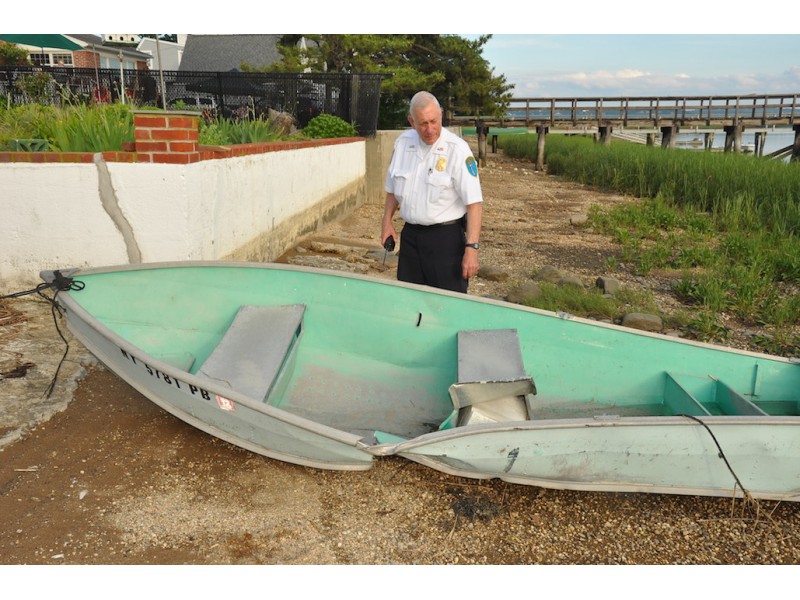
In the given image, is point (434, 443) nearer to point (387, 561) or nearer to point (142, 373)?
point (387, 561)

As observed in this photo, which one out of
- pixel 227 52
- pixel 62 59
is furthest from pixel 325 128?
pixel 62 59

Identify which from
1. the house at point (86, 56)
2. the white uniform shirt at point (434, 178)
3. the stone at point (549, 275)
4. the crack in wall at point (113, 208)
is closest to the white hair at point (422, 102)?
the white uniform shirt at point (434, 178)

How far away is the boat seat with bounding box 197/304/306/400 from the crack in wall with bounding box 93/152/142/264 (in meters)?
1.71

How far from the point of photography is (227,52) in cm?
3409

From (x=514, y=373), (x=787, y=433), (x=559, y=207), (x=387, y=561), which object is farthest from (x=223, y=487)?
(x=559, y=207)

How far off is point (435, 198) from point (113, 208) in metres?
2.73

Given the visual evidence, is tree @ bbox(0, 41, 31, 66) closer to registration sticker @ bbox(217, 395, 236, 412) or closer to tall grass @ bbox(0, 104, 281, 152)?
tall grass @ bbox(0, 104, 281, 152)

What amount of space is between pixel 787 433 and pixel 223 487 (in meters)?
2.42

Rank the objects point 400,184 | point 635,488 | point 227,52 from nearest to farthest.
Answer: point 635,488 → point 400,184 → point 227,52

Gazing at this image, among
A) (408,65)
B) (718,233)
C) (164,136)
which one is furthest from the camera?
(408,65)

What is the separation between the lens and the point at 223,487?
10.2 feet

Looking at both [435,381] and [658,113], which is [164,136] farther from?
[658,113]

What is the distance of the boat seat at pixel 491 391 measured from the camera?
10.6 feet

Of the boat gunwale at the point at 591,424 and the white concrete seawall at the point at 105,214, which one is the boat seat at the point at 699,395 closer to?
the boat gunwale at the point at 591,424
